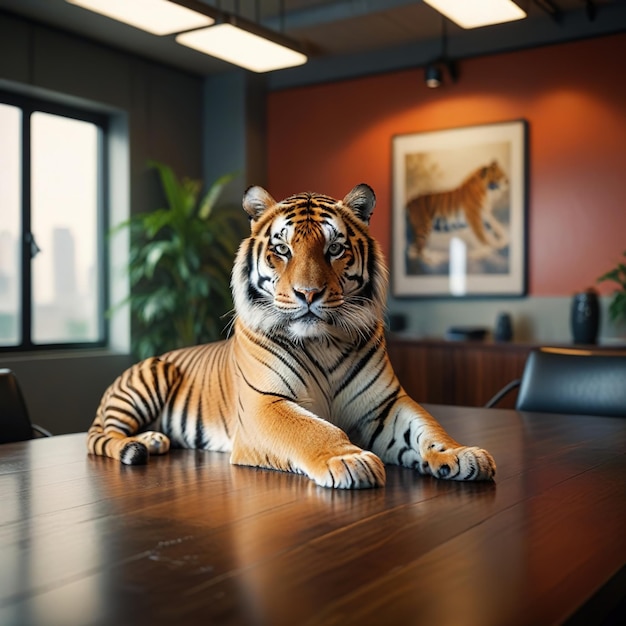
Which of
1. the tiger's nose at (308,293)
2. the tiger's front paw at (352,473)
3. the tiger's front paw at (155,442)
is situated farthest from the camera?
the tiger's front paw at (155,442)

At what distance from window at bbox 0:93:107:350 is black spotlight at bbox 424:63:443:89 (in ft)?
7.68

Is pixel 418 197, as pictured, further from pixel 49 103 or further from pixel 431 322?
pixel 49 103

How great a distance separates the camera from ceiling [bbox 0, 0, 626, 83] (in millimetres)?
5160

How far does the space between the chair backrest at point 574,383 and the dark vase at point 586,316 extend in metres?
2.35

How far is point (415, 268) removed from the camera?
5.98m

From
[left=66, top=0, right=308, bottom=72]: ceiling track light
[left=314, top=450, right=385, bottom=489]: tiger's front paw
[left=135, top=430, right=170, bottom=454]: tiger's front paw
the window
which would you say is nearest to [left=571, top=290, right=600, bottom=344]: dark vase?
[left=66, top=0, right=308, bottom=72]: ceiling track light

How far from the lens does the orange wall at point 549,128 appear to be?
527 centimetres

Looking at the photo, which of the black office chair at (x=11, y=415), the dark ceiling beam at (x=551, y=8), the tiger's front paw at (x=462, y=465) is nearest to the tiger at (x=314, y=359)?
the tiger's front paw at (x=462, y=465)

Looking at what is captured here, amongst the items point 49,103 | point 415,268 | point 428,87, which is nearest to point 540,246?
point 415,268

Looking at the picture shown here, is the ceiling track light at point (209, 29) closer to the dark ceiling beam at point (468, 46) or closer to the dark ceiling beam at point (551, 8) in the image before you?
the dark ceiling beam at point (551, 8)

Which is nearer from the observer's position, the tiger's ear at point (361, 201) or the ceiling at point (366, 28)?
the tiger's ear at point (361, 201)

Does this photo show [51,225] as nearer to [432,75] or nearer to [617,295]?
[432,75]

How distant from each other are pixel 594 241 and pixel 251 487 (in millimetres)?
4378

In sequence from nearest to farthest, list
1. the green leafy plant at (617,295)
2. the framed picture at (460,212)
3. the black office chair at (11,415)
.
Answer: the black office chair at (11,415) < the green leafy plant at (617,295) < the framed picture at (460,212)
